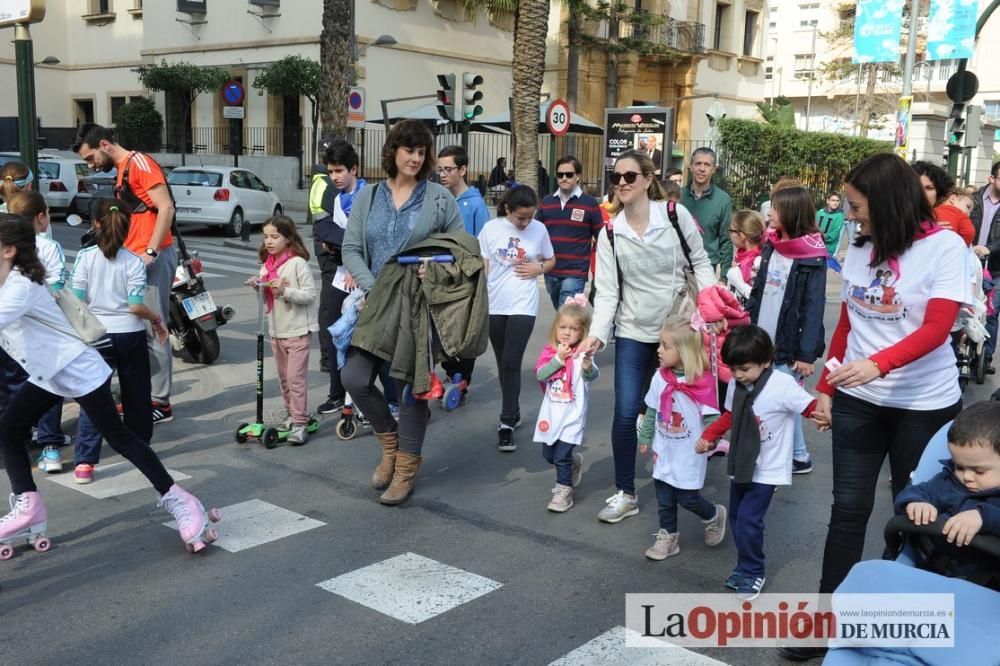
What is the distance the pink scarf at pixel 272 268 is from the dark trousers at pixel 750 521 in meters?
3.64

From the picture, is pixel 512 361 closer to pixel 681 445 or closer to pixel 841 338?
pixel 681 445

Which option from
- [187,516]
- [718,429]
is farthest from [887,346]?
[187,516]

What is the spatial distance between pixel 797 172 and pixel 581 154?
9528 millimetres

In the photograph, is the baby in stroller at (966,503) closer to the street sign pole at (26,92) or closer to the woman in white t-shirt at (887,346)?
the woman in white t-shirt at (887,346)

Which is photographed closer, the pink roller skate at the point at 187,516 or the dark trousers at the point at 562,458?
the pink roller skate at the point at 187,516

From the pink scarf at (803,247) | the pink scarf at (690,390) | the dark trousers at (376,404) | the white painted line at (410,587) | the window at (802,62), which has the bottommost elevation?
the white painted line at (410,587)

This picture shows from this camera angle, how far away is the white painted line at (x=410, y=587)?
422cm

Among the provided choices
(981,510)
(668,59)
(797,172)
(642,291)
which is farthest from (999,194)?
(668,59)

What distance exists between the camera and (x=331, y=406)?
24.7 feet

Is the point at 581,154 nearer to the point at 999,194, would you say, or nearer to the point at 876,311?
the point at 999,194

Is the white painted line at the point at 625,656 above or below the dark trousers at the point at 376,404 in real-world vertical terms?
below

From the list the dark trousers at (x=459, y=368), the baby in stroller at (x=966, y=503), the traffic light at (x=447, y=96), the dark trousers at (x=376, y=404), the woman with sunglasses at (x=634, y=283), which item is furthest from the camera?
the traffic light at (x=447, y=96)

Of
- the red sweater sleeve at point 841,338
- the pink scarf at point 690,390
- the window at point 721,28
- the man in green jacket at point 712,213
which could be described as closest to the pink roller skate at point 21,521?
the pink scarf at point 690,390

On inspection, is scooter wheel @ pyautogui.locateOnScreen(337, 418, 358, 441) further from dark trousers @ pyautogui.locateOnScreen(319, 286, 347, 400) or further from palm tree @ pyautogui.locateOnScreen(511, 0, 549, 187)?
palm tree @ pyautogui.locateOnScreen(511, 0, 549, 187)
